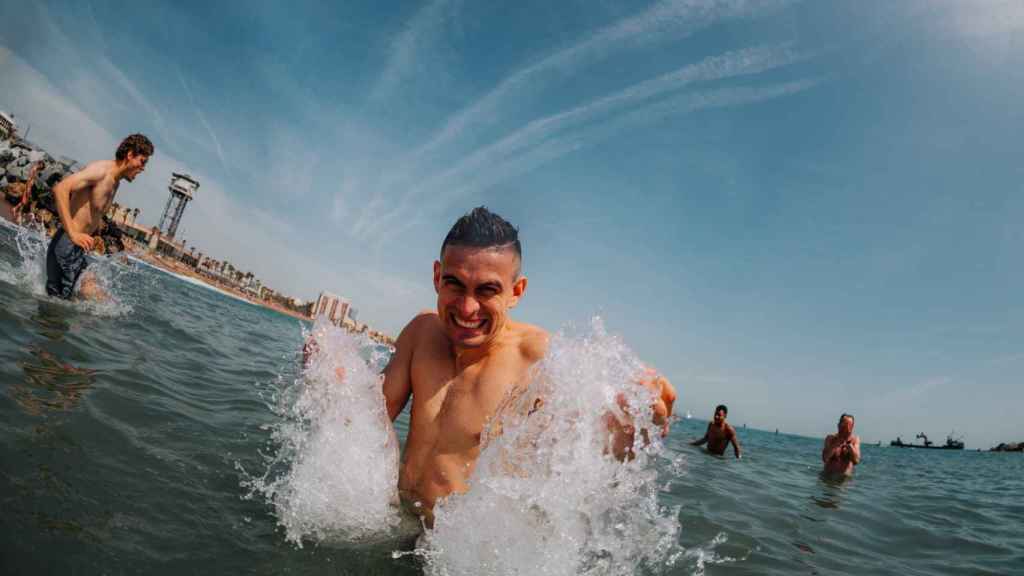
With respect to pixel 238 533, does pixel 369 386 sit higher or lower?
higher

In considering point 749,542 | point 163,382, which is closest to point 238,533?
point 163,382

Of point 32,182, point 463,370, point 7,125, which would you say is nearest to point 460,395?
point 463,370

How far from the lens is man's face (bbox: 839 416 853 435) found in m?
10.0

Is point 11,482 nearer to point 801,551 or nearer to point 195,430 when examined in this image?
point 195,430

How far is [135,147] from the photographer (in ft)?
19.6

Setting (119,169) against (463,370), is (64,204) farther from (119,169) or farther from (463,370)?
(463,370)

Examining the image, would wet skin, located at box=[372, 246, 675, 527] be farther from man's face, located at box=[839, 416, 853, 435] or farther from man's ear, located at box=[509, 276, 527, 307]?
man's face, located at box=[839, 416, 853, 435]

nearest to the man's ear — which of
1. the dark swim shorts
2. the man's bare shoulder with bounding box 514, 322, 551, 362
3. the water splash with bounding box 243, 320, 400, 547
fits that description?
the man's bare shoulder with bounding box 514, 322, 551, 362

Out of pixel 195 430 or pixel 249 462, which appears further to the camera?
pixel 195 430

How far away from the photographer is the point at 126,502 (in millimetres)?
2137

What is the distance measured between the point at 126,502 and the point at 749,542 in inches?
172

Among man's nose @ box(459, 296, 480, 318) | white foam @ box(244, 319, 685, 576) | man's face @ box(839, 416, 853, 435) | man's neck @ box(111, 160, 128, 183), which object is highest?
man's neck @ box(111, 160, 128, 183)

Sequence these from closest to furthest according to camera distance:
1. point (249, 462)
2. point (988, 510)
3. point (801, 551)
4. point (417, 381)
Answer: point (417, 381), point (249, 462), point (801, 551), point (988, 510)

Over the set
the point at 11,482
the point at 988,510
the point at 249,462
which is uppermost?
the point at 988,510
